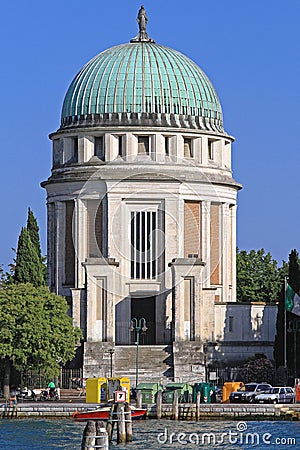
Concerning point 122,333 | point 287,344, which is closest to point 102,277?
point 122,333

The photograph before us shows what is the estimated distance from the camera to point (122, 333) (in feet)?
338

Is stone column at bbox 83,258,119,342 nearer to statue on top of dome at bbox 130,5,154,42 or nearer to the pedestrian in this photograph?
the pedestrian

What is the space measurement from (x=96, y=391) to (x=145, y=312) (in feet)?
70.2

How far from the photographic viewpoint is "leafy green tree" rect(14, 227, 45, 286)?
10106cm

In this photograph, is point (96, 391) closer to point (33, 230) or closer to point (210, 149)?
point (33, 230)

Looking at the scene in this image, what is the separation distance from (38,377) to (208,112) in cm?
2328

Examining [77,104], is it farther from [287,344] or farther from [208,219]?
[287,344]

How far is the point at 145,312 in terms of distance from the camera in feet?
346

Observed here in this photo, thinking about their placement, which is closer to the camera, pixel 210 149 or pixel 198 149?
pixel 198 149

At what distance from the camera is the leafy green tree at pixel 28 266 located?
10106 centimetres

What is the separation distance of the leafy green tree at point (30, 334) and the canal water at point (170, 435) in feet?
34.3

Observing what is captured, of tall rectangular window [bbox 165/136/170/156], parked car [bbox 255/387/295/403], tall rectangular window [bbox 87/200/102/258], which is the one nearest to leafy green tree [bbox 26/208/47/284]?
tall rectangular window [bbox 87/200/102/258]

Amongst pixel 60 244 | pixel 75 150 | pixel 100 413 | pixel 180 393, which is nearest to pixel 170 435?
pixel 100 413

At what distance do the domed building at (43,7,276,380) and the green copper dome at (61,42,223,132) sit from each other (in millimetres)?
61
